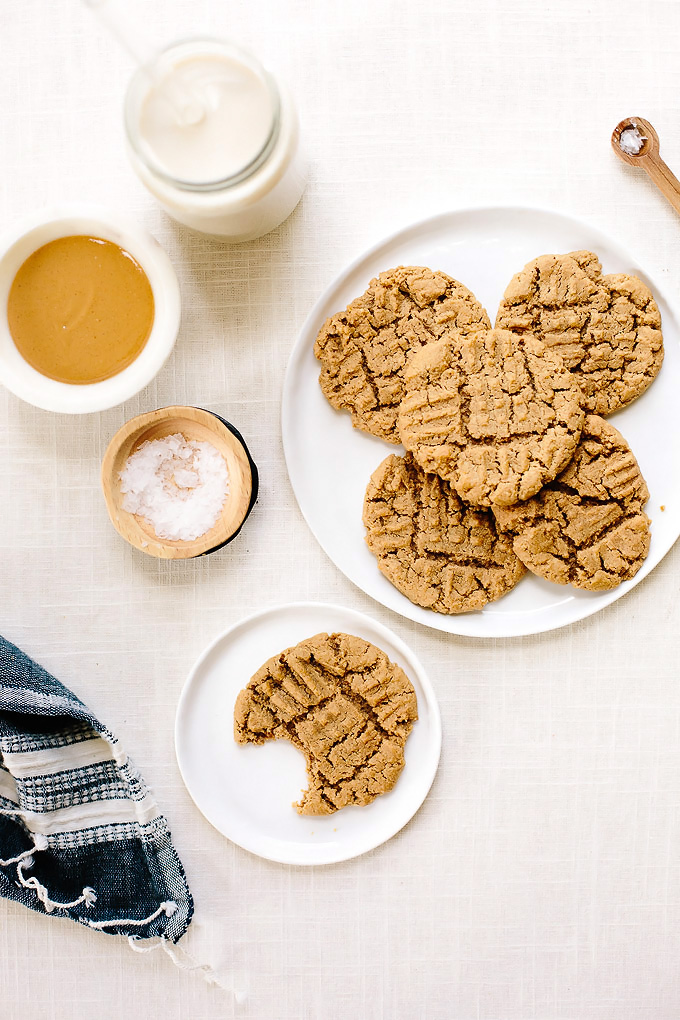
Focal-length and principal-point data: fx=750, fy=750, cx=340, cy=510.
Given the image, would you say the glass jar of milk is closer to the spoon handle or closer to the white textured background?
the white textured background

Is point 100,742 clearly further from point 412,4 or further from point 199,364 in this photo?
point 412,4

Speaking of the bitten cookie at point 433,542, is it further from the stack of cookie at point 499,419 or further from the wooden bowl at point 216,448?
the wooden bowl at point 216,448

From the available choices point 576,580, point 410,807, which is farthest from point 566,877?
A: point 576,580

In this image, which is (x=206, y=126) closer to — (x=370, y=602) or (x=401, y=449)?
(x=401, y=449)

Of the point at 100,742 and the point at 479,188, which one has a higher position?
the point at 479,188

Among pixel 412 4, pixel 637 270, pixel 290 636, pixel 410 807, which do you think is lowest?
pixel 410 807

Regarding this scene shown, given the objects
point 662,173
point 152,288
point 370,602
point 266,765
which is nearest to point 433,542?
point 370,602
